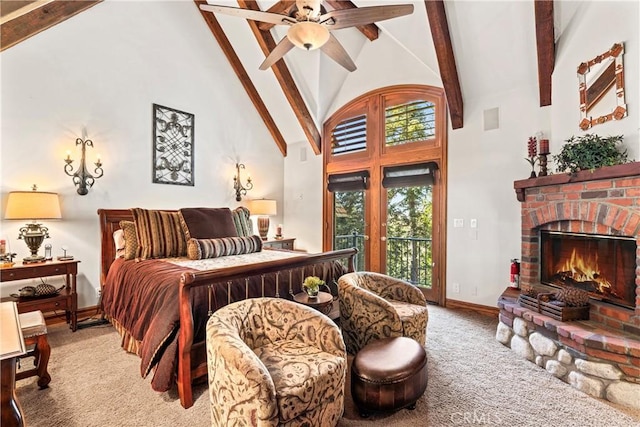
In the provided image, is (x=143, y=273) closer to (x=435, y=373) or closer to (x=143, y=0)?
(x=435, y=373)

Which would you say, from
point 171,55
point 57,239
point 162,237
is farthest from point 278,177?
point 57,239

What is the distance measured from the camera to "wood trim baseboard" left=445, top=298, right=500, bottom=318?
389cm

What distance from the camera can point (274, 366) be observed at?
1.73m

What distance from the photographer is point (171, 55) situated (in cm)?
455

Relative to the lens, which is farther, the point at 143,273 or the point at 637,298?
the point at 143,273

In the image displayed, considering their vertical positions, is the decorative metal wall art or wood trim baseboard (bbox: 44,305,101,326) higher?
the decorative metal wall art

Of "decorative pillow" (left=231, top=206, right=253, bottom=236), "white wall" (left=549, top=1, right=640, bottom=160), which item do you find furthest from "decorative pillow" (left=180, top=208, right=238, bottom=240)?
"white wall" (left=549, top=1, right=640, bottom=160)

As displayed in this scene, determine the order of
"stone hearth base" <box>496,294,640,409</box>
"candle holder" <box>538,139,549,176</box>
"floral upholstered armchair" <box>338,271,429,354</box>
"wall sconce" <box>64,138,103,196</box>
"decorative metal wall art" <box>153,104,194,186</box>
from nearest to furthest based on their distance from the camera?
"stone hearth base" <box>496,294,640,409</box> → "floral upholstered armchair" <box>338,271,429,354</box> → "candle holder" <box>538,139,549,176</box> → "wall sconce" <box>64,138,103,196</box> → "decorative metal wall art" <box>153,104,194,186</box>

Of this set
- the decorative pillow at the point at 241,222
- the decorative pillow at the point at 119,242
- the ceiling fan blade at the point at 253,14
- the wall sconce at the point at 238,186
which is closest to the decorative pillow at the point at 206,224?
the decorative pillow at the point at 241,222

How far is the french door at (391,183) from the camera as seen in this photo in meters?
4.45

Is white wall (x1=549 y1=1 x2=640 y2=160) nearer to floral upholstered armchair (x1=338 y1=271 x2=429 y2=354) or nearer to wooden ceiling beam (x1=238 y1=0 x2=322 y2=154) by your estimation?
floral upholstered armchair (x1=338 y1=271 x2=429 y2=354)

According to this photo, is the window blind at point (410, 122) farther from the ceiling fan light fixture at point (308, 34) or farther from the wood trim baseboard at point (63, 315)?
the wood trim baseboard at point (63, 315)

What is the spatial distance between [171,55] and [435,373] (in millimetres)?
5202

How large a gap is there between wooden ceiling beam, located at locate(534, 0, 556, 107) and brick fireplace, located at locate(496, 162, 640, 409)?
1180mm
